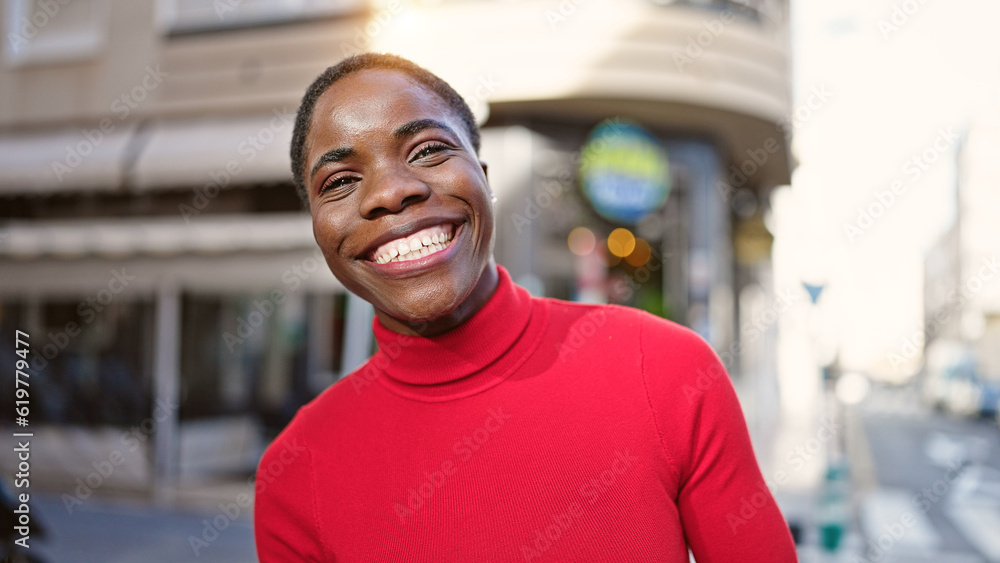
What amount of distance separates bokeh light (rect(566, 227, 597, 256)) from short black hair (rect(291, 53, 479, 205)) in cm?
817

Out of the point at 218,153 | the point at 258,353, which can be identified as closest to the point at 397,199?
the point at 218,153

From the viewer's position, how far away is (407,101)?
4.54 feet

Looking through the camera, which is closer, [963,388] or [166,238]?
[166,238]

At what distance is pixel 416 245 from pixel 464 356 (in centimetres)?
26

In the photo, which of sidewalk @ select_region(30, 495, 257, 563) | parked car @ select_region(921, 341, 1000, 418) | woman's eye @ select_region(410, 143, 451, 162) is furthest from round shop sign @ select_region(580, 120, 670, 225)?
parked car @ select_region(921, 341, 1000, 418)

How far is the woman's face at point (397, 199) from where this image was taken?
1347 mm

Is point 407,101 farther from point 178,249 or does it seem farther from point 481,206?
point 178,249

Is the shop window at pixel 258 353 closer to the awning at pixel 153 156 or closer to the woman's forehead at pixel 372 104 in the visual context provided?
the awning at pixel 153 156

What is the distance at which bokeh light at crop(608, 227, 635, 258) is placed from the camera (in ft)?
32.7

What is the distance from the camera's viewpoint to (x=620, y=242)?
10.0m

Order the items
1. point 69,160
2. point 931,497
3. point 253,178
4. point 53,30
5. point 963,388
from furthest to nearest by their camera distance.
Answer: point 963,388, point 53,30, point 931,497, point 69,160, point 253,178

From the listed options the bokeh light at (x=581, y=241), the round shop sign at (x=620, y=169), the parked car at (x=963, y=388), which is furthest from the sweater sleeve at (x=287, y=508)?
the parked car at (x=963, y=388)

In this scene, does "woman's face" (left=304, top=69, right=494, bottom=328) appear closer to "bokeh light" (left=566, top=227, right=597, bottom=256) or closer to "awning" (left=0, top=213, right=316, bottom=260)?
"awning" (left=0, top=213, right=316, bottom=260)

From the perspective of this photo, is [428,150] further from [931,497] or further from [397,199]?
[931,497]
